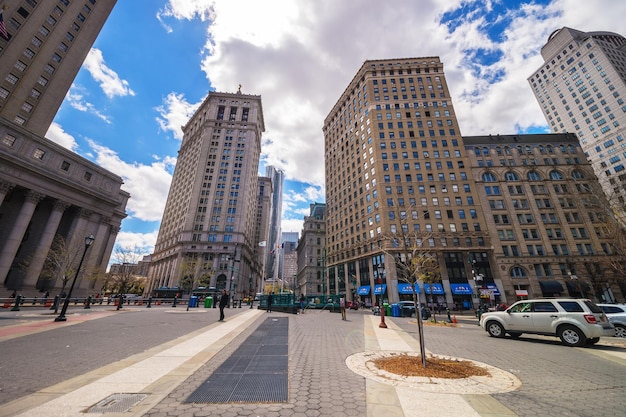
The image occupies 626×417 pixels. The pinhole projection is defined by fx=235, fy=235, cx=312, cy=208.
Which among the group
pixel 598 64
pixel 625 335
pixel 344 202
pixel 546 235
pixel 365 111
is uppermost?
pixel 598 64

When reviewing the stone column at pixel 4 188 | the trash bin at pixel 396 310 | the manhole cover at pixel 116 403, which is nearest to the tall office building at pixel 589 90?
the trash bin at pixel 396 310

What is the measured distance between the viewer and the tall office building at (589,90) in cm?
6869

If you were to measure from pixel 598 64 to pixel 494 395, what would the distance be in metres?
130

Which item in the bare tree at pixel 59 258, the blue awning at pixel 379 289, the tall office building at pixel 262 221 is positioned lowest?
the blue awning at pixel 379 289

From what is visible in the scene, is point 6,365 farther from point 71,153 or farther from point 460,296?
point 71,153

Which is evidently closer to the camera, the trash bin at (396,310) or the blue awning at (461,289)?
the trash bin at (396,310)

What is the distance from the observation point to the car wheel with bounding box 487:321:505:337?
11551 mm

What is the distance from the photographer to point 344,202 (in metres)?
58.4

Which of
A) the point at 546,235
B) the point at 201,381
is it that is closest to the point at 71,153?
the point at 201,381

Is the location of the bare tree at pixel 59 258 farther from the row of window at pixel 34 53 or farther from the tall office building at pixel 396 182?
the tall office building at pixel 396 182

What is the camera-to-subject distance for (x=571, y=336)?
9586 mm

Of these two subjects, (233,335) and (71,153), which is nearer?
(233,335)

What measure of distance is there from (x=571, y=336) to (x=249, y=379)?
12.8m

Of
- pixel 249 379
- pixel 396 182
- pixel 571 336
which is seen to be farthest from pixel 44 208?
pixel 571 336
